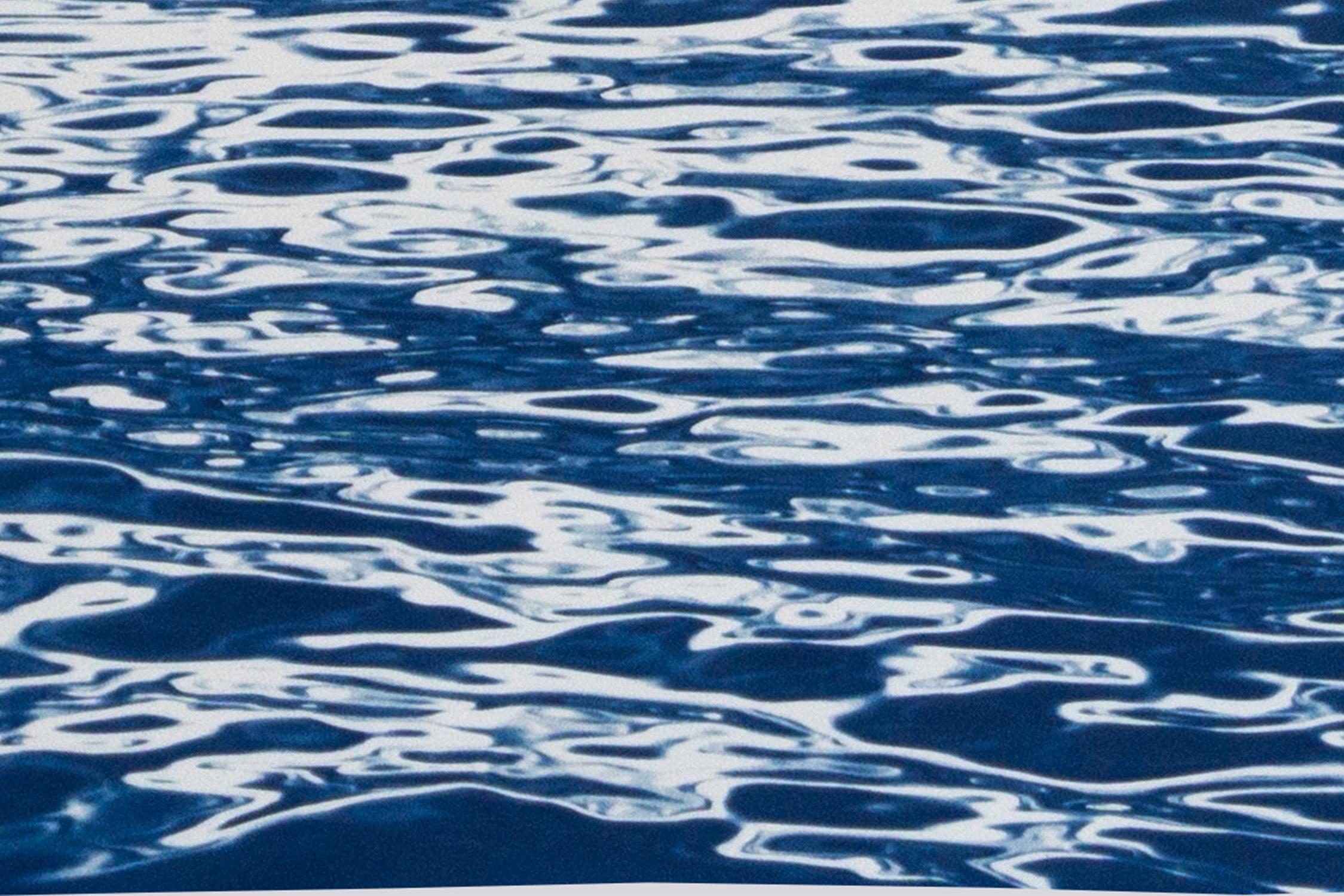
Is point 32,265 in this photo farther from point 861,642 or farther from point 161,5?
point 861,642

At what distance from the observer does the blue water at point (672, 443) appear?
268 cm

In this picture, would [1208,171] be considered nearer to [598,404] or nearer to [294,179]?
[598,404]

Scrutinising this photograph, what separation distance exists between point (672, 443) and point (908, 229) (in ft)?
3.23

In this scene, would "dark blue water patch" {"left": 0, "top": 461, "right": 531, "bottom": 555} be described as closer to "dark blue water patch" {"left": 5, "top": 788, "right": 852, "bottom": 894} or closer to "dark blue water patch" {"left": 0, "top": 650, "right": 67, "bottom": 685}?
"dark blue water patch" {"left": 0, "top": 650, "right": 67, "bottom": 685}

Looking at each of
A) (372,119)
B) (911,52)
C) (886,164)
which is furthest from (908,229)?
(372,119)

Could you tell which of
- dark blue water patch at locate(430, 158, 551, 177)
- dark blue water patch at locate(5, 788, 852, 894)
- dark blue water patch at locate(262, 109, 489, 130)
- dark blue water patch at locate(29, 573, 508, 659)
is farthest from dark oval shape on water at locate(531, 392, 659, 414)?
dark blue water patch at locate(262, 109, 489, 130)

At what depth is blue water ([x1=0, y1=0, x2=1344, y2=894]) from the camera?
268cm

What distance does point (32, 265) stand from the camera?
14.1ft

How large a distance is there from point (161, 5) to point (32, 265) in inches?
60.9

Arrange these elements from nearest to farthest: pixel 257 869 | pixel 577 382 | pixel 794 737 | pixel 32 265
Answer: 1. pixel 257 869
2. pixel 794 737
3. pixel 577 382
4. pixel 32 265

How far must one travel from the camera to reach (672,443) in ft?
11.9

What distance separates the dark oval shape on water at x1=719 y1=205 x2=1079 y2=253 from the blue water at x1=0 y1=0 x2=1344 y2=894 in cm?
1

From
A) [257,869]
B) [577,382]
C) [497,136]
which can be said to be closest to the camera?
[257,869]

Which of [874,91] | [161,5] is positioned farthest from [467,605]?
[161,5]
